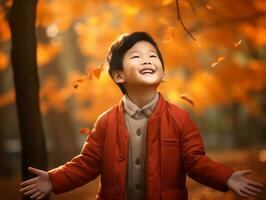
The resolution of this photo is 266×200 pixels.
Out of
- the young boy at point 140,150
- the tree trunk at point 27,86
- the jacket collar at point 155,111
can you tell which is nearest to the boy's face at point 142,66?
the young boy at point 140,150

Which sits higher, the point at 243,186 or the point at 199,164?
the point at 199,164

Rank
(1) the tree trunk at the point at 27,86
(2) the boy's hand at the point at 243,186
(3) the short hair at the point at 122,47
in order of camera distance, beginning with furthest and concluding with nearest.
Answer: (1) the tree trunk at the point at 27,86 < (3) the short hair at the point at 122,47 < (2) the boy's hand at the point at 243,186

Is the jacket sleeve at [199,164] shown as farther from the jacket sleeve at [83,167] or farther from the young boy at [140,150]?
the jacket sleeve at [83,167]

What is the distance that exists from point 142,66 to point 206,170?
2.95ft

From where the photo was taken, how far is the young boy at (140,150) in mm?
3535

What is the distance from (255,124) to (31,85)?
17.4 metres

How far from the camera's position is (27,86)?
4.41 metres

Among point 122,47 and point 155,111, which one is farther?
point 122,47

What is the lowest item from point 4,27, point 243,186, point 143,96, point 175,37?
point 243,186

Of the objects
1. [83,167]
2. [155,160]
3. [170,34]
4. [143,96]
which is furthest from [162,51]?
[155,160]

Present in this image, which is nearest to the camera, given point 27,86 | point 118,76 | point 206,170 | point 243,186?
point 243,186

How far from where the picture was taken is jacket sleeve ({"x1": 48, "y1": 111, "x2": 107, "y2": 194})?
3.67 m

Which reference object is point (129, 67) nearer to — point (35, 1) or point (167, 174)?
point (167, 174)

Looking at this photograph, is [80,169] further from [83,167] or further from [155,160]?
[155,160]
